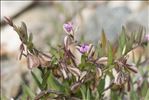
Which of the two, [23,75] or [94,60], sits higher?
[94,60]

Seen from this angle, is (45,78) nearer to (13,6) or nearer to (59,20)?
(59,20)

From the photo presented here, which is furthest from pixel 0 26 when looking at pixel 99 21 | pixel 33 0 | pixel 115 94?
pixel 115 94

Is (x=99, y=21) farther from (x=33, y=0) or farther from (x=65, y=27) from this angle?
(x=65, y=27)

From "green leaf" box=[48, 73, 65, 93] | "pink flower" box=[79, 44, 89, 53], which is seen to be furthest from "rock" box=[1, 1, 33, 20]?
Result: "pink flower" box=[79, 44, 89, 53]

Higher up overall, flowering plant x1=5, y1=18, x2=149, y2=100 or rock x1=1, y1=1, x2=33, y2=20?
rock x1=1, y1=1, x2=33, y2=20

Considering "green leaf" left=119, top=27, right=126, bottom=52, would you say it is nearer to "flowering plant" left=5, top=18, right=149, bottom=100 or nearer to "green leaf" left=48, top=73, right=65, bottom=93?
"flowering plant" left=5, top=18, right=149, bottom=100

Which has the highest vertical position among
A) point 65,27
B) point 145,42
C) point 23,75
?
point 65,27
